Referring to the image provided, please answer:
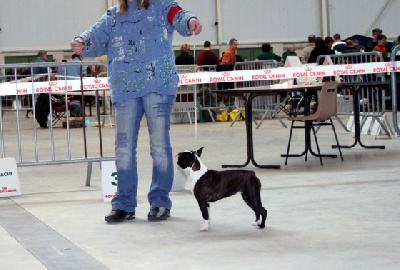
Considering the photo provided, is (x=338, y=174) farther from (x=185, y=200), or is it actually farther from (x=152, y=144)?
(x=152, y=144)

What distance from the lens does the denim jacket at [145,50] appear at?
6.16 metres

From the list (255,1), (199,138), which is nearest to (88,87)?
(199,138)

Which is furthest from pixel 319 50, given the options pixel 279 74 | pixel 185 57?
pixel 279 74

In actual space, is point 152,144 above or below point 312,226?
above

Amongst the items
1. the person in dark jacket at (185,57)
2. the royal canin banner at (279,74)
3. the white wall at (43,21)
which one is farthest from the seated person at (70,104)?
the white wall at (43,21)

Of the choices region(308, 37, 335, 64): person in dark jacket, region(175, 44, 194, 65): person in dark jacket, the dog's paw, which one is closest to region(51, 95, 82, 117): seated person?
region(175, 44, 194, 65): person in dark jacket

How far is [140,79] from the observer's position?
6.17 m

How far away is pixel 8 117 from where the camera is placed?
22.5 meters

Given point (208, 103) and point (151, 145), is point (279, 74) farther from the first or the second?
point (151, 145)

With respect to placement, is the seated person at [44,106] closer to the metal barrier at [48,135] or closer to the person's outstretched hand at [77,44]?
the metal barrier at [48,135]

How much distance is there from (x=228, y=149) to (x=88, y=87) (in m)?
1.89

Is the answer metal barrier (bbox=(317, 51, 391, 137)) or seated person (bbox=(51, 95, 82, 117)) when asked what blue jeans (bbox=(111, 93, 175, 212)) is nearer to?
metal barrier (bbox=(317, 51, 391, 137))

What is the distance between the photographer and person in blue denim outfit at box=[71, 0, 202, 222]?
6.17 metres

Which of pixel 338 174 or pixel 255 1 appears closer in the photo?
pixel 338 174
